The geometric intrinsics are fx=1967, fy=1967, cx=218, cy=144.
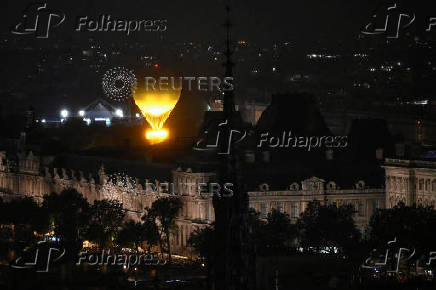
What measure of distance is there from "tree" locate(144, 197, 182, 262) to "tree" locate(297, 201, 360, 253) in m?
6.60

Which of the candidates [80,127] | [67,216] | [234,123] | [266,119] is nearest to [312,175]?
[67,216]

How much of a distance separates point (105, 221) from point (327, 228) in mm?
15425

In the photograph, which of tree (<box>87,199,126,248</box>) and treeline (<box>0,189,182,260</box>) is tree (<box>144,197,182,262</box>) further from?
tree (<box>87,199,126,248</box>)

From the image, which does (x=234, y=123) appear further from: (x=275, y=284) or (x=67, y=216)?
(x=67, y=216)

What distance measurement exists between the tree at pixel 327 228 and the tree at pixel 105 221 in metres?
9.01

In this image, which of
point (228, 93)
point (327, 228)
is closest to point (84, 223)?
point (327, 228)

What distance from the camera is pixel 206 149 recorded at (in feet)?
344

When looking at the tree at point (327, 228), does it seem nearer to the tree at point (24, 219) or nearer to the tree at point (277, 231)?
the tree at point (277, 231)

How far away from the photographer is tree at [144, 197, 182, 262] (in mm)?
95250

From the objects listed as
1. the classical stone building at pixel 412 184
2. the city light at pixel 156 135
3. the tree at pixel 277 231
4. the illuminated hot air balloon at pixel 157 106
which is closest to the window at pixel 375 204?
the classical stone building at pixel 412 184

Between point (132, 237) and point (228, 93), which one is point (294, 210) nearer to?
point (132, 237)

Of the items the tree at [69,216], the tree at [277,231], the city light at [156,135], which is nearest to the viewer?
the tree at [277,231]

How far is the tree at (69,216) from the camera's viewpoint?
91.0m

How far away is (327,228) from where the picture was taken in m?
85.2
